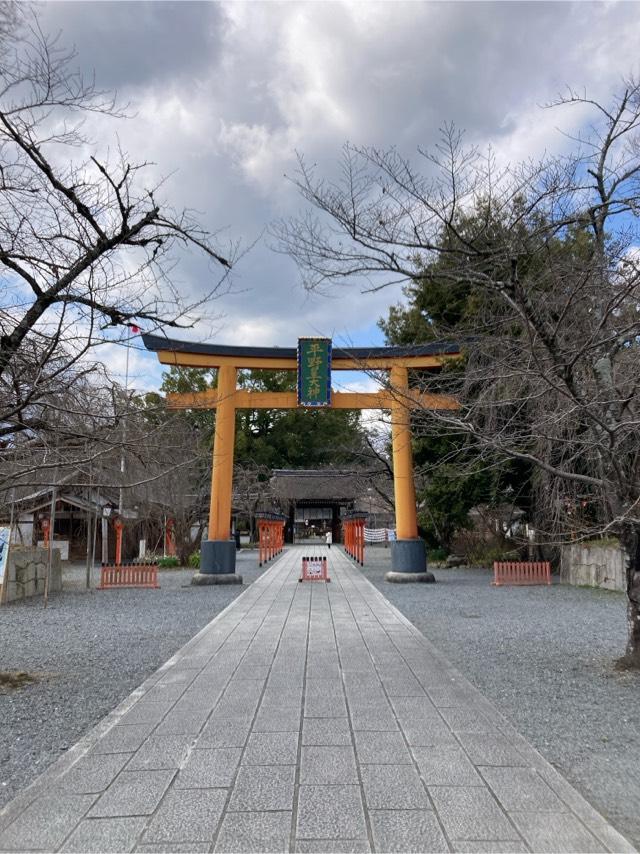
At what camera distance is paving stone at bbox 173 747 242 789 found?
3333mm

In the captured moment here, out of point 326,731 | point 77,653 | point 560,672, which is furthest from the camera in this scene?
point 77,653

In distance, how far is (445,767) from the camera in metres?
3.55

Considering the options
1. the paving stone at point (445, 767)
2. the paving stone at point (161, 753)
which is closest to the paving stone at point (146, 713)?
the paving stone at point (161, 753)

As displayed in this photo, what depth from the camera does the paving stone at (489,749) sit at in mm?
3668

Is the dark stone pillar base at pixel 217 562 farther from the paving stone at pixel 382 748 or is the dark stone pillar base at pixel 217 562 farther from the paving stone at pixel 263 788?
the paving stone at pixel 263 788

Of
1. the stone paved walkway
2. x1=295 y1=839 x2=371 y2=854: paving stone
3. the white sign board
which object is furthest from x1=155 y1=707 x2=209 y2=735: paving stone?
the white sign board

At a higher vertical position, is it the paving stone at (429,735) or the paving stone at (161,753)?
→ the paving stone at (161,753)

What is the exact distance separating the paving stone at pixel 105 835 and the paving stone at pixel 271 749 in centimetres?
88

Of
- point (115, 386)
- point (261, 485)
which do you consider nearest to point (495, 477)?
point (115, 386)

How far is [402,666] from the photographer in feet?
20.6

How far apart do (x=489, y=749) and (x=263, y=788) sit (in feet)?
4.82

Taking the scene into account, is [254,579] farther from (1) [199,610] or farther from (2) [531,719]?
(2) [531,719]

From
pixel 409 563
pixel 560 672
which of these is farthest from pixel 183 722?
pixel 409 563

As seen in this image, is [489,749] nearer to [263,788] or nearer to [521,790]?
[521,790]
